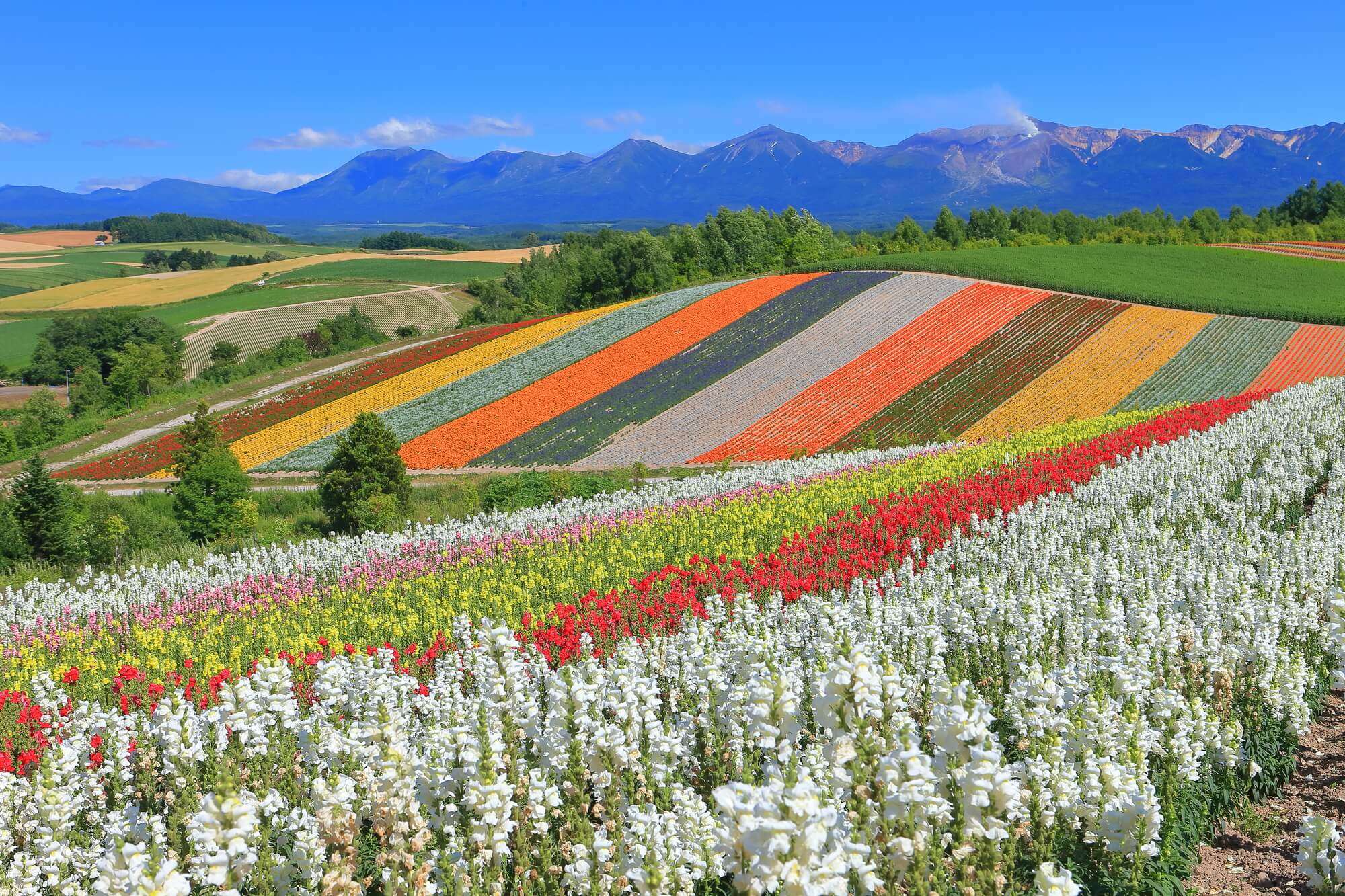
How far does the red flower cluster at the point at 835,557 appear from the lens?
42.7ft

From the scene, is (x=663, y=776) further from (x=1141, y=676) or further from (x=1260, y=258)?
(x=1260, y=258)

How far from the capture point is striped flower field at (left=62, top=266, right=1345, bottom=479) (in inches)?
1607

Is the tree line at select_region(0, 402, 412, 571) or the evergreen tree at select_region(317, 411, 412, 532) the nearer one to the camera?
the tree line at select_region(0, 402, 412, 571)

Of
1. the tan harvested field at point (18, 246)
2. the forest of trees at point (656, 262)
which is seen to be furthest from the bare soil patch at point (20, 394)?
the tan harvested field at point (18, 246)

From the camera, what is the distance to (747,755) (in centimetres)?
738

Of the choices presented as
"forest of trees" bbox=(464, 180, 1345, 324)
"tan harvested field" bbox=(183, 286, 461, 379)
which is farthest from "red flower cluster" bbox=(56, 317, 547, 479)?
"tan harvested field" bbox=(183, 286, 461, 379)

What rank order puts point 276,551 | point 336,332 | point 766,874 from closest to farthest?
point 766,874 < point 276,551 < point 336,332

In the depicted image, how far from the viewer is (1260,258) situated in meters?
69.0

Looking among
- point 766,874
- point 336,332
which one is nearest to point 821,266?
point 336,332

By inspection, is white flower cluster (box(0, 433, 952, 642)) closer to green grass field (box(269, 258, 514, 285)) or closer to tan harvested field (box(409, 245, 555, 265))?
green grass field (box(269, 258, 514, 285))

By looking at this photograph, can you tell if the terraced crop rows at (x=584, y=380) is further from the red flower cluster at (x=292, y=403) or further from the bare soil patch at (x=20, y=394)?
the bare soil patch at (x=20, y=394)

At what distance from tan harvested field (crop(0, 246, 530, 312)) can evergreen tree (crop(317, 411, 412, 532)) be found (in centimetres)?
10201

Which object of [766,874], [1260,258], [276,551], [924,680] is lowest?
[276,551]

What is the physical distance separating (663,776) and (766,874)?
2559 millimetres
